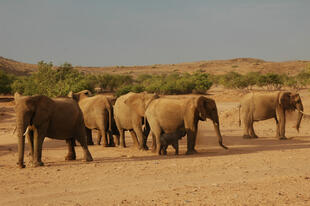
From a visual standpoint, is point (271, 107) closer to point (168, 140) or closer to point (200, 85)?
point (168, 140)

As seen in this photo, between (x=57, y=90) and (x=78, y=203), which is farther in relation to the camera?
(x=57, y=90)

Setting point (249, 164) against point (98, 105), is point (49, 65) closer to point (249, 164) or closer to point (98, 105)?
point (98, 105)

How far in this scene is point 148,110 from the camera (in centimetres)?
1438

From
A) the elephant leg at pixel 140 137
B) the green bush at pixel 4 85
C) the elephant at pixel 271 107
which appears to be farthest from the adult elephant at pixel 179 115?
the green bush at pixel 4 85

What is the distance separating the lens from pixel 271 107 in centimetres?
1889

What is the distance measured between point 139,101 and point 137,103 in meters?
0.11

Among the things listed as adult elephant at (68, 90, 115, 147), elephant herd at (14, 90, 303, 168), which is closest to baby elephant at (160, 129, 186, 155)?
elephant herd at (14, 90, 303, 168)

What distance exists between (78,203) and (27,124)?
4337mm

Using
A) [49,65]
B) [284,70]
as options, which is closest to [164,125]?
[49,65]

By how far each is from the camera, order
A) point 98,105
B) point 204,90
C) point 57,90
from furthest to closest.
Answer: point 204,90, point 57,90, point 98,105

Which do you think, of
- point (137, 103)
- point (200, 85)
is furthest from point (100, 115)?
point (200, 85)

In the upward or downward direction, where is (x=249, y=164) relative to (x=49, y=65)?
downward

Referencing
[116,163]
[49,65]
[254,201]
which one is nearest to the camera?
[254,201]

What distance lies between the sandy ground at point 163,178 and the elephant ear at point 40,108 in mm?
1246
